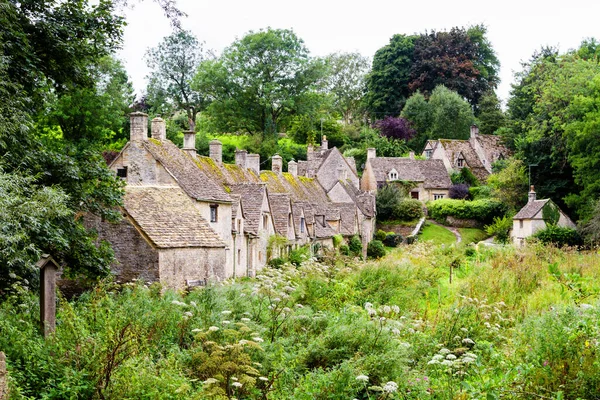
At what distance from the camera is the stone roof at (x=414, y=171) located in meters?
82.1

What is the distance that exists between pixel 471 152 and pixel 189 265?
68510 mm

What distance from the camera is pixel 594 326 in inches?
450

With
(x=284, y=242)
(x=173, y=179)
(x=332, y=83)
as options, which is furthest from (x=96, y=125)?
(x=332, y=83)

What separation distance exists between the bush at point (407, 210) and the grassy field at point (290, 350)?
50.5m

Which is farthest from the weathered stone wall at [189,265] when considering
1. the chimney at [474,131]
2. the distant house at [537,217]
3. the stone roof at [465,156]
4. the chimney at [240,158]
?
the chimney at [474,131]

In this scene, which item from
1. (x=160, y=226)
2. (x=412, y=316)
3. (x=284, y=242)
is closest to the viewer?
(x=412, y=316)

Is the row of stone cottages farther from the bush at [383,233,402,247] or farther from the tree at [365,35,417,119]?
the tree at [365,35,417,119]

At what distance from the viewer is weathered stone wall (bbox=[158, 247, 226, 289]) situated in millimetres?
26672

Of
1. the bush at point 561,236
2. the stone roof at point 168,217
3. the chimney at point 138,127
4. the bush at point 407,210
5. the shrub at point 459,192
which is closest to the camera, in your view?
the stone roof at point 168,217

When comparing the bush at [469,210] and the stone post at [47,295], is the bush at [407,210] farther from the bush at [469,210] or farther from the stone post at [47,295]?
the stone post at [47,295]

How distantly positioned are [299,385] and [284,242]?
29329 millimetres

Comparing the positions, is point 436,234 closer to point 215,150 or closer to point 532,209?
point 532,209

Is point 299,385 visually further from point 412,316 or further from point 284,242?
A: point 284,242

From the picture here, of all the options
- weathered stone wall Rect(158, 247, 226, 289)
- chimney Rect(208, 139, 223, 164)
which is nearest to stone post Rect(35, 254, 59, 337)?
weathered stone wall Rect(158, 247, 226, 289)
